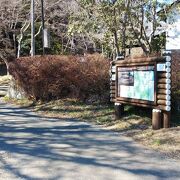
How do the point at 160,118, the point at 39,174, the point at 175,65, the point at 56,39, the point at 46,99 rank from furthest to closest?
the point at 56,39
the point at 46,99
the point at 175,65
the point at 160,118
the point at 39,174

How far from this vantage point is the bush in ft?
46.7

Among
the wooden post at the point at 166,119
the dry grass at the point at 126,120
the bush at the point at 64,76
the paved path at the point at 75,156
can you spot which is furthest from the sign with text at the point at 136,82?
the bush at the point at 64,76

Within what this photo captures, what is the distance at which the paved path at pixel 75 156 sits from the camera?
620cm

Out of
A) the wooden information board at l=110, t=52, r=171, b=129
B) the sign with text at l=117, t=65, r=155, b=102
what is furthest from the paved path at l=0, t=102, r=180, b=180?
the sign with text at l=117, t=65, r=155, b=102

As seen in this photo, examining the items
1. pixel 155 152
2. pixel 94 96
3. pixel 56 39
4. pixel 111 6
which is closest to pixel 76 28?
pixel 111 6

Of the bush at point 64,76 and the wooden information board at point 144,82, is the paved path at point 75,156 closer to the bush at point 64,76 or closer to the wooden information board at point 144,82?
the wooden information board at point 144,82

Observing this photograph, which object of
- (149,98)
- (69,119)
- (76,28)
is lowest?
(69,119)

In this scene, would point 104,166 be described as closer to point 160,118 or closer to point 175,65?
point 160,118

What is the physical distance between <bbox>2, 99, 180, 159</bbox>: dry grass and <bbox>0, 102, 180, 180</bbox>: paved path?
364 mm

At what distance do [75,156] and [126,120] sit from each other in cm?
383

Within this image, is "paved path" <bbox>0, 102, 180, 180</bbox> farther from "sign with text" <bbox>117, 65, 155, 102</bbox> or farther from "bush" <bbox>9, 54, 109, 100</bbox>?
"bush" <bbox>9, 54, 109, 100</bbox>

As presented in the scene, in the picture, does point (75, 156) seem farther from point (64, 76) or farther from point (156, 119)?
point (64, 76)

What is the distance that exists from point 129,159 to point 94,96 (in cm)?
737

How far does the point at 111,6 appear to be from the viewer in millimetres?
14531
